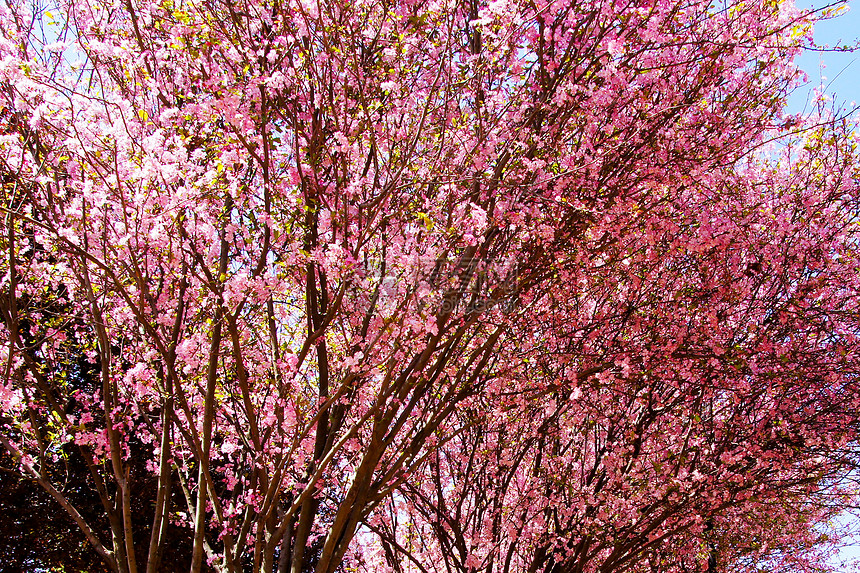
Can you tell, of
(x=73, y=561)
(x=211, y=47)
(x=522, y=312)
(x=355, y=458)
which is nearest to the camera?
(x=211, y=47)

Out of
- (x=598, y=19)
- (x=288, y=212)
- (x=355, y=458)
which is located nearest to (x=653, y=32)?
(x=598, y=19)

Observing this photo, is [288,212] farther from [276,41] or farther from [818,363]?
[818,363]

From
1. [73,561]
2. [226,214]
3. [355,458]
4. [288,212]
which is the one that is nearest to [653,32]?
[288,212]

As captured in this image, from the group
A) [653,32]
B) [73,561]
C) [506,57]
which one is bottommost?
[73,561]

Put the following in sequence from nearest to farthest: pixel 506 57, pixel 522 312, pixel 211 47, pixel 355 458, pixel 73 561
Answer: pixel 211 47 → pixel 506 57 → pixel 522 312 → pixel 355 458 → pixel 73 561

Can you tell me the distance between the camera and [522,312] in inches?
289

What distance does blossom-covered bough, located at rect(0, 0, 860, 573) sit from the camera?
5.69 m

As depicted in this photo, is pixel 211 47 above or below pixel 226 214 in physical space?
above

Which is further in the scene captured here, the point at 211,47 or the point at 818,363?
the point at 818,363

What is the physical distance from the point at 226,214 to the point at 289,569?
3607 millimetres

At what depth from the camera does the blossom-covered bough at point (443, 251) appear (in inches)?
224

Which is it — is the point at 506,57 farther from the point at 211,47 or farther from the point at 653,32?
the point at 211,47

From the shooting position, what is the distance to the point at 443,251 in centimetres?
614

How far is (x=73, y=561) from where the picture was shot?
1483 centimetres
